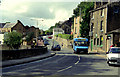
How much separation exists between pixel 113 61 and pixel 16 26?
82131mm

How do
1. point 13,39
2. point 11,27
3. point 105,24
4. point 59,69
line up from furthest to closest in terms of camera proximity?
point 11,27
point 13,39
point 105,24
point 59,69

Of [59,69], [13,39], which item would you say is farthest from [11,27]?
[59,69]

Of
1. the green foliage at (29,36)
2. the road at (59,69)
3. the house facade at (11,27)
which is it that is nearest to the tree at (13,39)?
the green foliage at (29,36)

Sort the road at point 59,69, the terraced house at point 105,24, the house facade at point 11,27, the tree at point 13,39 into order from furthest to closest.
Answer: the house facade at point 11,27 < the tree at point 13,39 < the terraced house at point 105,24 < the road at point 59,69

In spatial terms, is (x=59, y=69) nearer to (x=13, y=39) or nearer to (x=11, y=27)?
(x=13, y=39)

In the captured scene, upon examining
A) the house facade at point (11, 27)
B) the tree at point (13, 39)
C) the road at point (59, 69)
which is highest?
the house facade at point (11, 27)

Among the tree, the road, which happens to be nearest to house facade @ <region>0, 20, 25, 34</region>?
the tree

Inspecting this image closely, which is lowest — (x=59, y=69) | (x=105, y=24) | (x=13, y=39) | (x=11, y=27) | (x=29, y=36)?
(x=59, y=69)

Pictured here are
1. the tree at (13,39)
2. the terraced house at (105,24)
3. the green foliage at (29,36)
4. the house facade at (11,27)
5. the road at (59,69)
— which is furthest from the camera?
the house facade at (11,27)

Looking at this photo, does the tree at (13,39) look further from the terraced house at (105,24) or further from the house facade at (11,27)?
the house facade at (11,27)

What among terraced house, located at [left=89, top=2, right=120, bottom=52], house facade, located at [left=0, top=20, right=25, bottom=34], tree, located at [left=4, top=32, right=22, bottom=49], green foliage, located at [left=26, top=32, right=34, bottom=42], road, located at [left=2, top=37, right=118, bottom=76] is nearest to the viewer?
road, located at [left=2, top=37, right=118, bottom=76]

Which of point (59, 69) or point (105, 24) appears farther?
point (105, 24)

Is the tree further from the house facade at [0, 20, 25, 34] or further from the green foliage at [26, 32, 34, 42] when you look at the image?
the house facade at [0, 20, 25, 34]

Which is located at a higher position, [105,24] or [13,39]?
[105,24]
